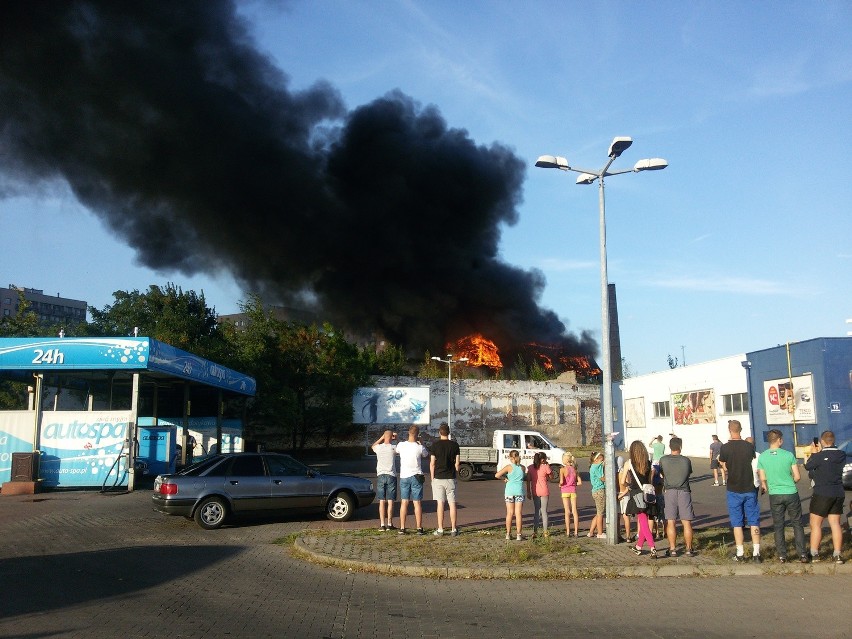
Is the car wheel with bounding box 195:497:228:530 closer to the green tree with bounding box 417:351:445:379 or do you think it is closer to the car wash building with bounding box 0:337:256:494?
the car wash building with bounding box 0:337:256:494

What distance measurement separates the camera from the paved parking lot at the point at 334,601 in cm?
611

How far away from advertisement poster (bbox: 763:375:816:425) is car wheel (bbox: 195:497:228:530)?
21.3 meters

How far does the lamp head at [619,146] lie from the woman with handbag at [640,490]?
4414mm

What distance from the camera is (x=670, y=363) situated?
3524 inches

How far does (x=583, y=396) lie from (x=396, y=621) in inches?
1871

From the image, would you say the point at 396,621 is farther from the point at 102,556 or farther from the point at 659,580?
the point at 102,556

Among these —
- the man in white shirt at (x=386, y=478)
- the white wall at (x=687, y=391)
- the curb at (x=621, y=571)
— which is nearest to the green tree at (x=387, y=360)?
the white wall at (x=687, y=391)

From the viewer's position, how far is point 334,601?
7164 millimetres

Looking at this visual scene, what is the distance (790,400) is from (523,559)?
2099 cm

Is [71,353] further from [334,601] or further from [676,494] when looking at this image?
[676,494]

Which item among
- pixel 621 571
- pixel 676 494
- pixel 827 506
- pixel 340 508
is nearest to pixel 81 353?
pixel 340 508

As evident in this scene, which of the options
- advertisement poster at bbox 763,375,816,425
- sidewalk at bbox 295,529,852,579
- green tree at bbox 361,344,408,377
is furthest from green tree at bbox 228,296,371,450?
sidewalk at bbox 295,529,852,579

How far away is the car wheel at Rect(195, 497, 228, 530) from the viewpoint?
39.1 feet

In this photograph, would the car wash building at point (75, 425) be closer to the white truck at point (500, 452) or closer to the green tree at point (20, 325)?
the white truck at point (500, 452)
